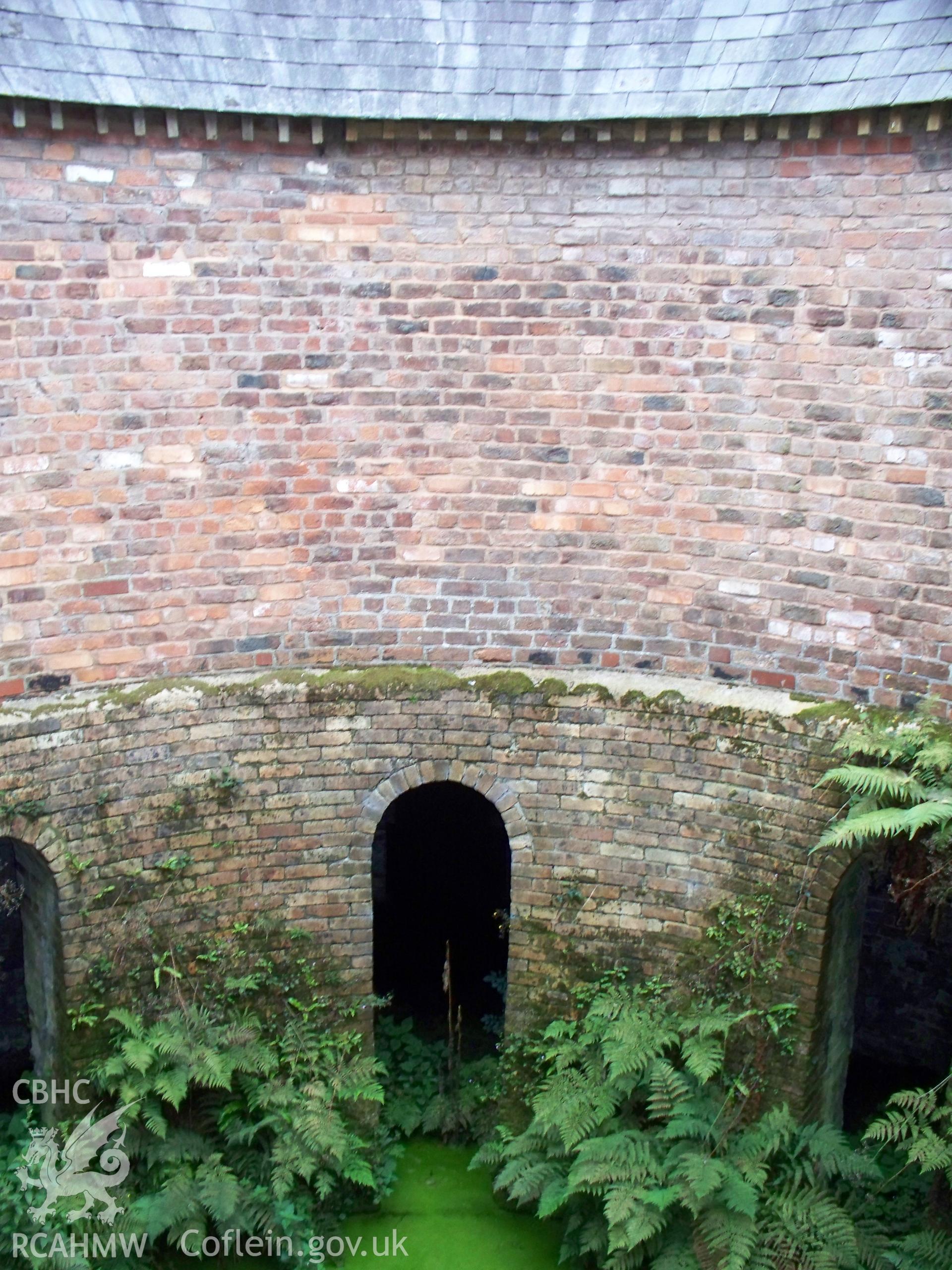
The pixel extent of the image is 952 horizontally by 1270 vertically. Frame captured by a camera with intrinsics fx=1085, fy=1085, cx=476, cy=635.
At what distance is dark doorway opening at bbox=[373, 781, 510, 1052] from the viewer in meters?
8.91

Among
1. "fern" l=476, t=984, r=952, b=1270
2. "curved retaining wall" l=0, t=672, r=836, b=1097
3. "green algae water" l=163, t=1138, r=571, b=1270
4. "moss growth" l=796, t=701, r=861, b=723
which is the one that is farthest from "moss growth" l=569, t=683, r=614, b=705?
"green algae water" l=163, t=1138, r=571, b=1270

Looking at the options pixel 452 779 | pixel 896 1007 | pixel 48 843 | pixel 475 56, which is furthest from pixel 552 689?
pixel 896 1007

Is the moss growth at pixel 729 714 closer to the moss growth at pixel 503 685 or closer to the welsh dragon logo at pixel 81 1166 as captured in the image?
the moss growth at pixel 503 685

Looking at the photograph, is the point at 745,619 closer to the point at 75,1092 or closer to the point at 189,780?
the point at 189,780

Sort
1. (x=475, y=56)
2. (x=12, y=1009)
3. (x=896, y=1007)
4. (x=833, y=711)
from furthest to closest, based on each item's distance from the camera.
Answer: (x=896, y=1007) < (x=12, y=1009) < (x=833, y=711) < (x=475, y=56)

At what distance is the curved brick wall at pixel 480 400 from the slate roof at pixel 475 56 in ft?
0.61

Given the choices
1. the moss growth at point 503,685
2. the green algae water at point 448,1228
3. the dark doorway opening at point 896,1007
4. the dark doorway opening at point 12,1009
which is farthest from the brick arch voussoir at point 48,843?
the dark doorway opening at point 896,1007

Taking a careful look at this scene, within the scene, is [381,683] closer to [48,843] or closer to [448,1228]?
[48,843]

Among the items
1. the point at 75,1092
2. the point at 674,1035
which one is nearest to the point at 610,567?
the point at 674,1035

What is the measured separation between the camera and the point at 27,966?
6906mm

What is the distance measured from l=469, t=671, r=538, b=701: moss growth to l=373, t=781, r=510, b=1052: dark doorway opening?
2707mm

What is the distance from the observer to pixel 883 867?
5.76m

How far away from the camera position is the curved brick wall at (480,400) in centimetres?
560

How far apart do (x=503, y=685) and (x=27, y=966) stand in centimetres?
356
